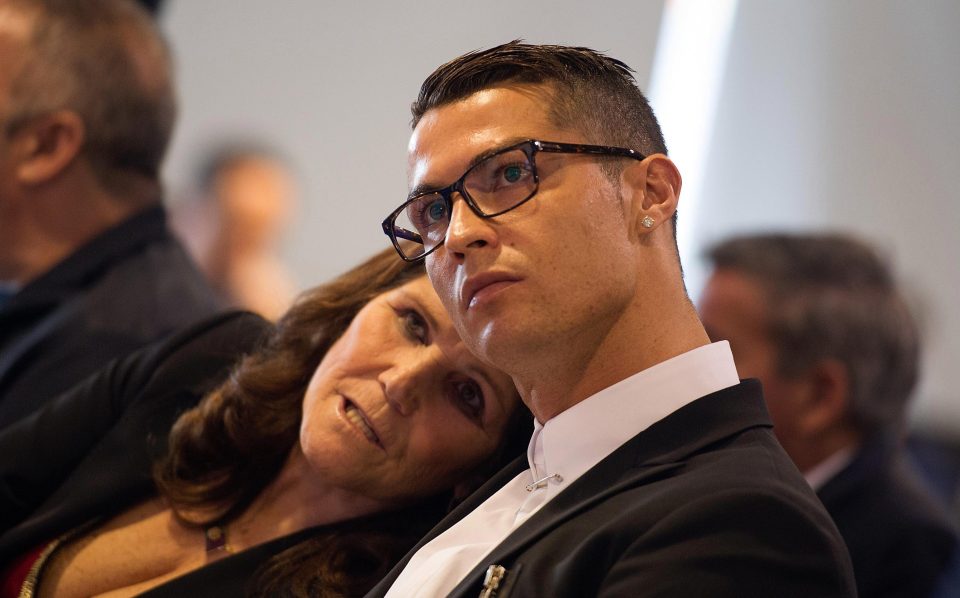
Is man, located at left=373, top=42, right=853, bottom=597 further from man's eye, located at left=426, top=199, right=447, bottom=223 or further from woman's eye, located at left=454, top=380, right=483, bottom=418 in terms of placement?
woman's eye, located at left=454, top=380, right=483, bottom=418

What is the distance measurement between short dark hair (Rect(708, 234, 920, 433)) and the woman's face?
1.22m

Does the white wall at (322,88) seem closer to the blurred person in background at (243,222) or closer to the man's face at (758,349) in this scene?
the blurred person in background at (243,222)

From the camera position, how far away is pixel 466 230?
4.22ft

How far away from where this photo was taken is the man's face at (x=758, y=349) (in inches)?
102

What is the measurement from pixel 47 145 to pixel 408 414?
4.27ft

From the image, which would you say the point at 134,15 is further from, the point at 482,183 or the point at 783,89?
the point at 783,89

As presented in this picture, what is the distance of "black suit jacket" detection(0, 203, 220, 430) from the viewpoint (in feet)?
7.06

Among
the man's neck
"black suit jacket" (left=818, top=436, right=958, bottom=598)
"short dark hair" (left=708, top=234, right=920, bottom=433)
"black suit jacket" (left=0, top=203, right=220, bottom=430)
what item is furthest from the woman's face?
"short dark hair" (left=708, top=234, right=920, bottom=433)

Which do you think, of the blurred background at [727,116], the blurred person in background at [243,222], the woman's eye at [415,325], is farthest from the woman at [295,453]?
the blurred background at [727,116]

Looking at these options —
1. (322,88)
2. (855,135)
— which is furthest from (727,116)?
(322,88)

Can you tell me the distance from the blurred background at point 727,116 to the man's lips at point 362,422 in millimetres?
3114

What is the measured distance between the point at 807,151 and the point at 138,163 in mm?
3306

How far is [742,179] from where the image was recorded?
4.97 meters

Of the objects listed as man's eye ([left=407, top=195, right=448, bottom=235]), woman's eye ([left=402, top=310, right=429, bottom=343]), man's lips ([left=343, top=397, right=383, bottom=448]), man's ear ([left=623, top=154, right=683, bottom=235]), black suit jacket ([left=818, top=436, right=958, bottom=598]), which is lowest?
black suit jacket ([left=818, top=436, right=958, bottom=598])
